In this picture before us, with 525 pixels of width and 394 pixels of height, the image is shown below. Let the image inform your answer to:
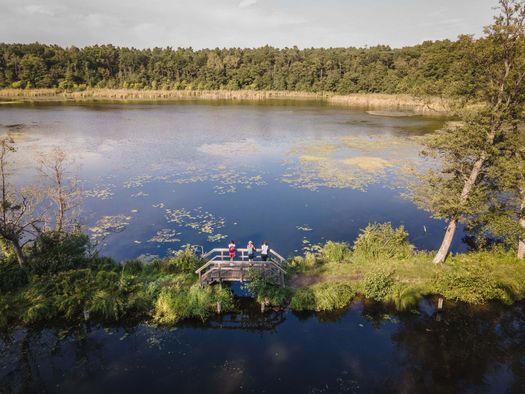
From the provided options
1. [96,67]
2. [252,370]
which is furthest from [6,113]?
[252,370]

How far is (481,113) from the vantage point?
1886 centimetres

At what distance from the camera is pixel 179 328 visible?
17.8 meters

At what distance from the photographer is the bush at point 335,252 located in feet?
73.5

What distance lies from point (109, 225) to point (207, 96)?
314ft

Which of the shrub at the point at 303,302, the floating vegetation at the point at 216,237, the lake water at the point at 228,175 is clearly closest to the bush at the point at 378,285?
the shrub at the point at 303,302

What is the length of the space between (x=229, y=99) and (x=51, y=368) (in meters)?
104

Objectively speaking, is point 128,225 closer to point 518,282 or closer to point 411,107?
point 518,282

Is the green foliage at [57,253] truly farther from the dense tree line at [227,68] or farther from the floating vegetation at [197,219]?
the dense tree line at [227,68]

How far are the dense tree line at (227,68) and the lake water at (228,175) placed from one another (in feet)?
158

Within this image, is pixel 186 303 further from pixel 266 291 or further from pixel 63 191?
pixel 63 191

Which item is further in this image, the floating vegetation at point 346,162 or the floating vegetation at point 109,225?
the floating vegetation at point 346,162

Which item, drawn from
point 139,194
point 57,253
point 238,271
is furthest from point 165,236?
point 139,194

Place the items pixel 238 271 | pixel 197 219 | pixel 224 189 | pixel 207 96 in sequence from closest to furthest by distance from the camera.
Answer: pixel 238 271 < pixel 197 219 < pixel 224 189 < pixel 207 96

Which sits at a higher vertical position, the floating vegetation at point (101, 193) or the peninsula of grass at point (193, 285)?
the floating vegetation at point (101, 193)
